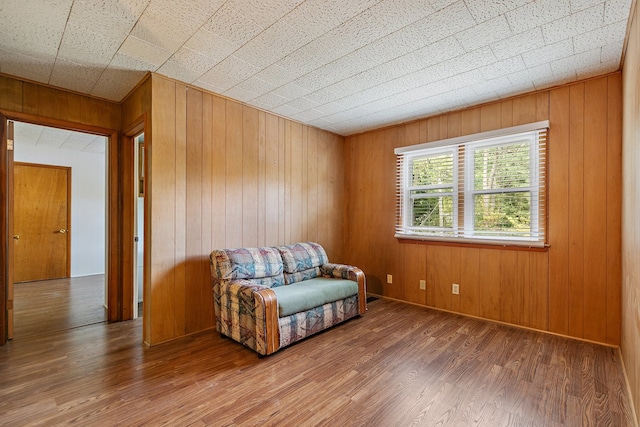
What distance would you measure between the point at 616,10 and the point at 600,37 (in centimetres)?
32

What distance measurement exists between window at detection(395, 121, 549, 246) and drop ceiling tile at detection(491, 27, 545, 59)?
3.23 ft

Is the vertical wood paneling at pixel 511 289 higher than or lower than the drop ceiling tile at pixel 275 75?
lower

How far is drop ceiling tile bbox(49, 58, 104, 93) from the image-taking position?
260 centimetres

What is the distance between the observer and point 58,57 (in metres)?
2.46

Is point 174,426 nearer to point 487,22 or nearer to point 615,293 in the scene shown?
point 487,22

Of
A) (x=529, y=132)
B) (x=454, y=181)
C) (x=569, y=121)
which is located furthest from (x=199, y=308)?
(x=569, y=121)

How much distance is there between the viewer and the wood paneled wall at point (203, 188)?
9.25ft

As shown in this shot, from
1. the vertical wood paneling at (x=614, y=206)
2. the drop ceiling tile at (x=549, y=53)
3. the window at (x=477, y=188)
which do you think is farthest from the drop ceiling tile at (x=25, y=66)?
the vertical wood paneling at (x=614, y=206)

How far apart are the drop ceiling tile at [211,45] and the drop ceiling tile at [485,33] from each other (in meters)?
1.70

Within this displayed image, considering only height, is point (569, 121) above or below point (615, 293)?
above

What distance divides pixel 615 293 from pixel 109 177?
518 cm

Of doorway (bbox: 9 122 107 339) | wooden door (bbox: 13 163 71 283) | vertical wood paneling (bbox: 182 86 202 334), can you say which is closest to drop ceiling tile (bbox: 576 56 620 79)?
vertical wood paneling (bbox: 182 86 202 334)

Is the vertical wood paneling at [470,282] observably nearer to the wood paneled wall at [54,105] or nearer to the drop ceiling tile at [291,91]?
the drop ceiling tile at [291,91]

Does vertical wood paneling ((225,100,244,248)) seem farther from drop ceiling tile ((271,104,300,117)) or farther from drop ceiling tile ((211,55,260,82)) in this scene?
drop ceiling tile ((211,55,260,82))
